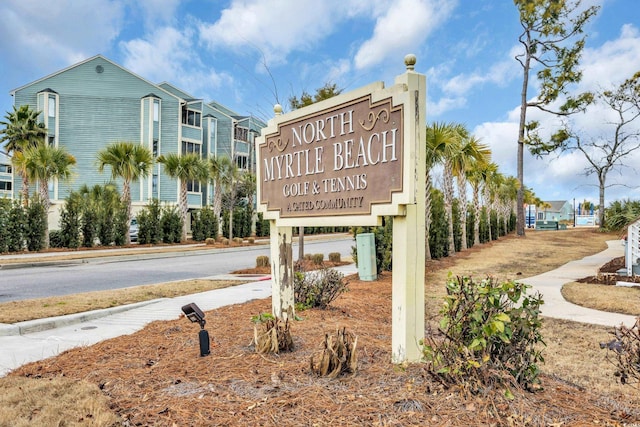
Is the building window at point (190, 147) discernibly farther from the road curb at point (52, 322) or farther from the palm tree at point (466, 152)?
the road curb at point (52, 322)

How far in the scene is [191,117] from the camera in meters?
40.2

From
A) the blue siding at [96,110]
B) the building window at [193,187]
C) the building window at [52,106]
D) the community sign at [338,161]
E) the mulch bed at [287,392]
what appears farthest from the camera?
the building window at [193,187]

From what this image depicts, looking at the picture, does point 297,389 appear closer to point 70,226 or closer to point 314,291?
point 314,291

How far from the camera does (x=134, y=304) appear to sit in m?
8.34

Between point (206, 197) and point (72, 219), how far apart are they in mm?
16940

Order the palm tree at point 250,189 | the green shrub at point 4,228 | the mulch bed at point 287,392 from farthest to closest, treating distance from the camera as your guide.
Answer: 1. the palm tree at point 250,189
2. the green shrub at point 4,228
3. the mulch bed at point 287,392

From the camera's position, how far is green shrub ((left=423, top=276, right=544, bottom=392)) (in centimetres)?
325

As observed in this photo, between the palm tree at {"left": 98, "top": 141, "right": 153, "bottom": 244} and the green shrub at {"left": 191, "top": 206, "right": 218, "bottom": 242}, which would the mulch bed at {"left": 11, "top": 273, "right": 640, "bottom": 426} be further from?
the green shrub at {"left": 191, "top": 206, "right": 218, "bottom": 242}

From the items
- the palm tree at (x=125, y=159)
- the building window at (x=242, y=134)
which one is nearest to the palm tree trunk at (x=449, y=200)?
the palm tree at (x=125, y=159)

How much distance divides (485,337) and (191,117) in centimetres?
3984

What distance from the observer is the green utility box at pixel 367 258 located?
1156 cm

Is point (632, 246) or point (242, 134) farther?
point (242, 134)

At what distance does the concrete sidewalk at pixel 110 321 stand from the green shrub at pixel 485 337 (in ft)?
10.4

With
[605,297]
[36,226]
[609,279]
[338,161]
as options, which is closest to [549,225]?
[609,279]
